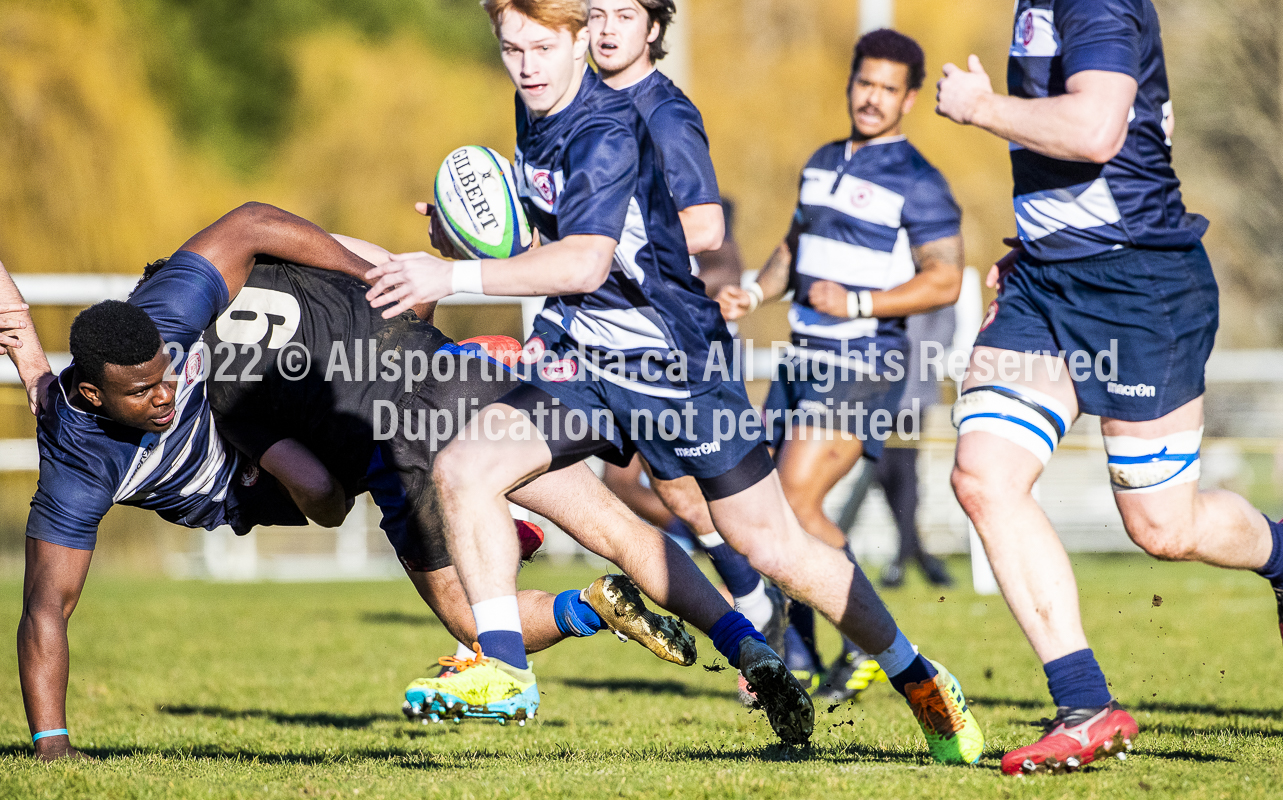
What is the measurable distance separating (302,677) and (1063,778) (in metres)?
4.27

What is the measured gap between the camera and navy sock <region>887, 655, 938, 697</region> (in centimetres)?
405

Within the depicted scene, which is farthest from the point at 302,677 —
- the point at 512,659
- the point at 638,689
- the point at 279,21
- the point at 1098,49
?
the point at 279,21

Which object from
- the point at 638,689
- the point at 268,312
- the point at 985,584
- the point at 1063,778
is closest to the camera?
the point at 1063,778

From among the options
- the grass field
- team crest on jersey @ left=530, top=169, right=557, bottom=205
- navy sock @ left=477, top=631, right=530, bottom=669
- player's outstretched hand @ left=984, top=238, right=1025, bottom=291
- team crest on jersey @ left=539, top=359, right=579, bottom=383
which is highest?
team crest on jersey @ left=530, top=169, right=557, bottom=205

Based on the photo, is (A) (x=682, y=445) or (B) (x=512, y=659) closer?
(B) (x=512, y=659)

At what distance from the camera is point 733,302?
216 inches

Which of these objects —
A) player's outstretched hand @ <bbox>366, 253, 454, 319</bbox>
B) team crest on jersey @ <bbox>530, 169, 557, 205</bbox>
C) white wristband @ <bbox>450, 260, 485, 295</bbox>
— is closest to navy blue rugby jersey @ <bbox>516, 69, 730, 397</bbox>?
team crest on jersey @ <bbox>530, 169, 557, 205</bbox>

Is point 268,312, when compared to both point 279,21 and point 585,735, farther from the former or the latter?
point 279,21

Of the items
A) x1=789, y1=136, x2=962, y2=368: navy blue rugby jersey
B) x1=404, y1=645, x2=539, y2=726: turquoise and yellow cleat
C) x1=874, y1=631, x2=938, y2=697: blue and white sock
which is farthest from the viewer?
x1=789, y1=136, x2=962, y2=368: navy blue rugby jersey

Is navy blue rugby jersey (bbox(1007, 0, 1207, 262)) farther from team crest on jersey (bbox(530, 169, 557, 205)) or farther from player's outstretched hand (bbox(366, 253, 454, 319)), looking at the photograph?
player's outstretched hand (bbox(366, 253, 454, 319))

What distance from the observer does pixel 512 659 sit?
359 cm

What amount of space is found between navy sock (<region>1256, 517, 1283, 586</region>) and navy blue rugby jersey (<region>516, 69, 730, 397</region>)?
1.89 meters

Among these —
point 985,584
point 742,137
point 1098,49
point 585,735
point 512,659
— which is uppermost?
point 742,137

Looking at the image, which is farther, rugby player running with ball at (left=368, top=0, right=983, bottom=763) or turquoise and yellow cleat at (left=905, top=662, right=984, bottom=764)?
turquoise and yellow cleat at (left=905, top=662, right=984, bottom=764)
